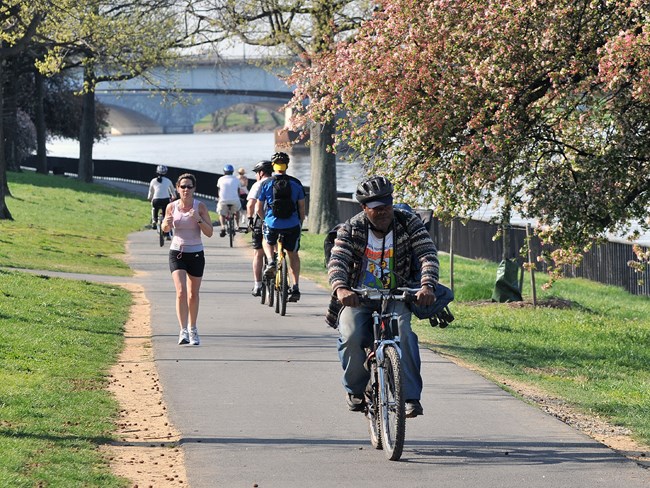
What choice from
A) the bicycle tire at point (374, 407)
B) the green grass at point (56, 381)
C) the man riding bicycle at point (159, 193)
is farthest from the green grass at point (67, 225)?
the bicycle tire at point (374, 407)

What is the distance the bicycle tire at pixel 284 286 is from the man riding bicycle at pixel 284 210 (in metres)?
0.08

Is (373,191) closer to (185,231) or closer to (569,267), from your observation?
(185,231)

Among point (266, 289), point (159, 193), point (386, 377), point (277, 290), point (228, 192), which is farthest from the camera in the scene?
point (159, 193)

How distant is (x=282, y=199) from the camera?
14.9 m

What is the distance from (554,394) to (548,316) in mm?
7141

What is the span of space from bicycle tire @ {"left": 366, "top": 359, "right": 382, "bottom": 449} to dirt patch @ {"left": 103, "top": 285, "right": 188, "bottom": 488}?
A: 1163 mm

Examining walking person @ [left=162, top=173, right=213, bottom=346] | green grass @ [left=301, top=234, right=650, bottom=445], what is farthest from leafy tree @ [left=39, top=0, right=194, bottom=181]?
walking person @ [left=162, top=173, right=213, bottom=346]

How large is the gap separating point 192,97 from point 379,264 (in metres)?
69.9

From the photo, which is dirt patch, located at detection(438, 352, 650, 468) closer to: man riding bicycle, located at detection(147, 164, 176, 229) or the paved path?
the paved path

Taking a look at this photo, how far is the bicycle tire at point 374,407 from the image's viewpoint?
768cm

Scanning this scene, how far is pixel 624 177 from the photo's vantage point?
14.3 m

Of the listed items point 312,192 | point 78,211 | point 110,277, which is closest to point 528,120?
point 110,277

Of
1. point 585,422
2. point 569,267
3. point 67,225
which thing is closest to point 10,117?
point 67,225

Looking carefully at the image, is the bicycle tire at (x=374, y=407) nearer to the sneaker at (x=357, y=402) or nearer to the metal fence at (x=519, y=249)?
the sneaker at (x=357, y=402)
